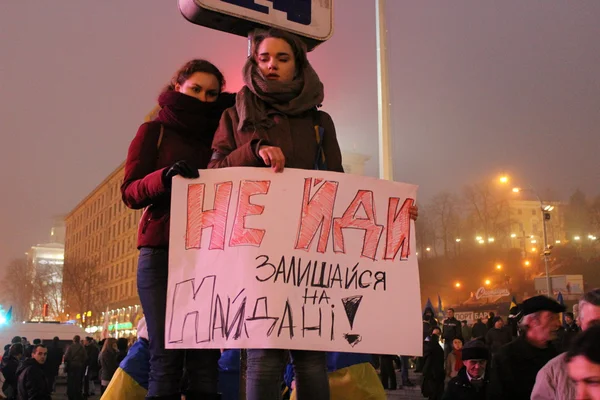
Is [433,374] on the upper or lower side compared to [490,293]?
lower

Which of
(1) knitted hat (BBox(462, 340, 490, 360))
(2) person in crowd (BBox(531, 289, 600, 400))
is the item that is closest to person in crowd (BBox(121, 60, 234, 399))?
(2) person in crowd (BBox(531, 289, 600, 400))

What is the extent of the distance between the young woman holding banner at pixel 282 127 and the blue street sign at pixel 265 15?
32.0 inches

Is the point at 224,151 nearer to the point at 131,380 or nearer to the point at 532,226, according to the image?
the point at 131,380

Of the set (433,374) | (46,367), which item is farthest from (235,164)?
(46,367)

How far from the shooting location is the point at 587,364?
6.49 ft

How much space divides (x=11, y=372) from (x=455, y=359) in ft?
32.2

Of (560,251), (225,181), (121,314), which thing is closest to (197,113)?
(225,181)

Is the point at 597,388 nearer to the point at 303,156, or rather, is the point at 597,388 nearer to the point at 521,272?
the point at 303,156

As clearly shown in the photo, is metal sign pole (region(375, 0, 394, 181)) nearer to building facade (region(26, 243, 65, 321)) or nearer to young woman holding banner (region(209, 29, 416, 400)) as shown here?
young woman holding banner (region(209, 29, 416, 400))

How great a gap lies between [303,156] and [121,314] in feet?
269

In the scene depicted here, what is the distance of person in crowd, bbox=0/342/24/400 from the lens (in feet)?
40.0

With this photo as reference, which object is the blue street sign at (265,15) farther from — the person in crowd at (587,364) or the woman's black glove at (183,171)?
the person in crowd at (587,364)

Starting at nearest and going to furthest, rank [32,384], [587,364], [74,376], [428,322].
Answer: [587,364] < [32,384] < [74,376] < [428,322]

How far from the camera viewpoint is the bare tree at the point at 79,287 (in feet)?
225
